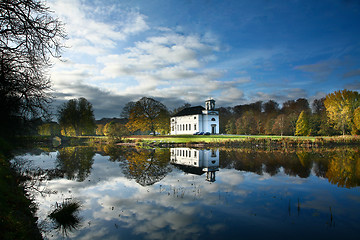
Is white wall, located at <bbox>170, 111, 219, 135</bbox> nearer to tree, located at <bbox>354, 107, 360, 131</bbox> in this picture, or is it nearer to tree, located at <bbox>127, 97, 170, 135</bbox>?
tree, located at <bbox>127, 97, 170, 135</bbox>

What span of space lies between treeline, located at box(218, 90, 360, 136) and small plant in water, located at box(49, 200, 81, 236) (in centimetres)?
4570

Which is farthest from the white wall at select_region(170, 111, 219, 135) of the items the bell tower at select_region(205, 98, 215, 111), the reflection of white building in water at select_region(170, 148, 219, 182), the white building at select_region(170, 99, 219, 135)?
the reflection of white building in water at select_region(170, 148, 219, 182)

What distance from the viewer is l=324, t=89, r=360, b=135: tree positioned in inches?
1585

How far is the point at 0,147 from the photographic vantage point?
429 inches

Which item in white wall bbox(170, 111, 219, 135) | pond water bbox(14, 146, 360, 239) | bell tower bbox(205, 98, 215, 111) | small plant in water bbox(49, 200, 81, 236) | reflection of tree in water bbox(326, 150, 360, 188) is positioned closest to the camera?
pond water bbox(14, 146, 360, 239)

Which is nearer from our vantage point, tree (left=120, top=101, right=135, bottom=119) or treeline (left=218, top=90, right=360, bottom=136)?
treeline (left=218, top=90, right=360, bottom=136)

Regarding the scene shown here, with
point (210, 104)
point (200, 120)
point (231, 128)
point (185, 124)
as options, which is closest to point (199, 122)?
point (200, 120)

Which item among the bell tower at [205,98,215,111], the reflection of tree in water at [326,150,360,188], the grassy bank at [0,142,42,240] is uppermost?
the bell tower at [205,98,215,111]

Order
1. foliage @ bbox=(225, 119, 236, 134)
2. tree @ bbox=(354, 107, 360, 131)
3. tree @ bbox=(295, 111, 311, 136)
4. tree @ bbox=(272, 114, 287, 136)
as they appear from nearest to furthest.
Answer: tree @ bbox=(354, 107, 360, 131), tree @ bbox=(295, 111, 311, 136), tree @ bbox=(272, 114, 287, 136), foliage @ bbox=(225, 119, 236, 134)

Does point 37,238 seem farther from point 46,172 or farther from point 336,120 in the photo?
point 336,120

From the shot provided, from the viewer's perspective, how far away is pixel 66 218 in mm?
6270

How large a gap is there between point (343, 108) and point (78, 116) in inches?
2195

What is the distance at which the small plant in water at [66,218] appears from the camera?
5738mm

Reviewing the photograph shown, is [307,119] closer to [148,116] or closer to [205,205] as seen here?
[148,116]
